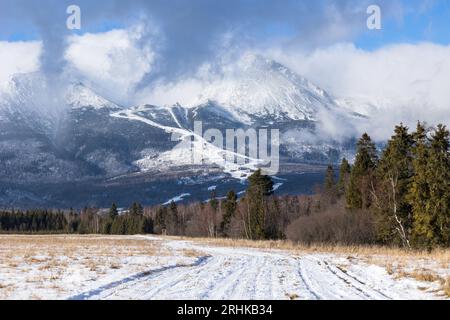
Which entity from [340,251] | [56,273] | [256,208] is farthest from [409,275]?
[256,208]

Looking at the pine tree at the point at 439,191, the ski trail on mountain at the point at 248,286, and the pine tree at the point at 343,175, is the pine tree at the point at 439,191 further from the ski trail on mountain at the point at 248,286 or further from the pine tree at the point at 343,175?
the pine tree at the point at 343,175

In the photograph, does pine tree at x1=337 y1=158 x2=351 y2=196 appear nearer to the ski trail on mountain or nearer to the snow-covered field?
the snow-covered field

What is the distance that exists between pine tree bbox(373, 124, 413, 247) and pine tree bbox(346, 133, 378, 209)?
10.8 metres

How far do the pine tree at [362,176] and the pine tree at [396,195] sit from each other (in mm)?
10764

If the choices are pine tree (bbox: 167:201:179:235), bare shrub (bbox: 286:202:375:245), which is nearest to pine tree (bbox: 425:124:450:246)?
bare shrub (bbox: 286:202:375:245)

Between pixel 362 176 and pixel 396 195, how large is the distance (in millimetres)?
14999

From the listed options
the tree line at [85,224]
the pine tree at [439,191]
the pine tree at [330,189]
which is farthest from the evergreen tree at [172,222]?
the pine tree at [439,191]

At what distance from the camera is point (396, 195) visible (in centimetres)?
5275

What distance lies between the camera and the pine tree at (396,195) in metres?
52.0

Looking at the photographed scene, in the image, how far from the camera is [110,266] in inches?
1133

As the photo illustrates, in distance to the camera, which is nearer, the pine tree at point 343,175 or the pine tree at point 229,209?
the pine tree at point 343,175

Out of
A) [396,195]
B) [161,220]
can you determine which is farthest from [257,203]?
[161,220]
